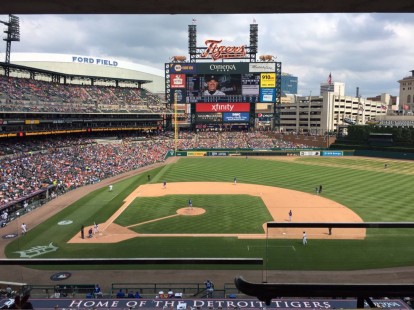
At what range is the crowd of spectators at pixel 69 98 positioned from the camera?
56.5 metres

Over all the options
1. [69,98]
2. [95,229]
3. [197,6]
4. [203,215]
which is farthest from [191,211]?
[69,98]

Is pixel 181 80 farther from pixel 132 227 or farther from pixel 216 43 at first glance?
pixel 132 227

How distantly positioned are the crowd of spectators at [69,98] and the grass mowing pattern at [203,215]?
105 feet

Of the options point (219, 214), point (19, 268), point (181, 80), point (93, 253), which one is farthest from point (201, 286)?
point (181, 80)

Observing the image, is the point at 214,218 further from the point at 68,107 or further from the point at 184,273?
the point at 68,107

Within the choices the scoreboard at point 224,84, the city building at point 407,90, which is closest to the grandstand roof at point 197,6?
the scoreboard at point 224,84

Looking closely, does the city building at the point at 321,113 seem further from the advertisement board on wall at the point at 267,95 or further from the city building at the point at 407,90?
the advertisement board on wall at the point at 267,95

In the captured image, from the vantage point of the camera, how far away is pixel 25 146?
5359cm

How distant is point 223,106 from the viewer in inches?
3410

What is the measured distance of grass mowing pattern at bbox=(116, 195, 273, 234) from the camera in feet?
86.3

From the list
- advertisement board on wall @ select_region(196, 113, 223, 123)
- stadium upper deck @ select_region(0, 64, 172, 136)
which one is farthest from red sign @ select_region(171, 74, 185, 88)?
stadium upper deck @ select_region(0, 64, 172, 136)

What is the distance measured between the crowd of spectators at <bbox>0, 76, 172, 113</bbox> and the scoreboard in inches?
421

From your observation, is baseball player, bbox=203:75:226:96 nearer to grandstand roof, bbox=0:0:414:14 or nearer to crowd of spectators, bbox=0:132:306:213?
crowd of spectators, bbox=0:132:306:213

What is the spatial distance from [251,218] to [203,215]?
14.3ft
